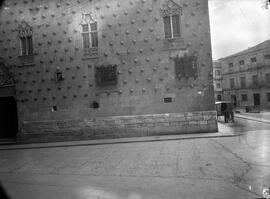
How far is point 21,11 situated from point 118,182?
48.8 feet

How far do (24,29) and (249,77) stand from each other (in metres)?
44.0

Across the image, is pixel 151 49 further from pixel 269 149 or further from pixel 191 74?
pixel 269 149

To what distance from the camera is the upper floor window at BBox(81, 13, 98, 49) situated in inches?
636

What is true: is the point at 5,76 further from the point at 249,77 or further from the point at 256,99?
the point at 249,77

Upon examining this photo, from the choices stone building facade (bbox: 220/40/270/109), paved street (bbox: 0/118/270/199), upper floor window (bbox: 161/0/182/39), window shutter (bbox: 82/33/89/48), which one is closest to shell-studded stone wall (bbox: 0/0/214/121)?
upper floor window (bbox: 161/0/182/39)

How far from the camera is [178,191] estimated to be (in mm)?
5629

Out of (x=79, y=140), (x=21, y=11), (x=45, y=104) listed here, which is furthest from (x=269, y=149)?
(x=21, y=11)

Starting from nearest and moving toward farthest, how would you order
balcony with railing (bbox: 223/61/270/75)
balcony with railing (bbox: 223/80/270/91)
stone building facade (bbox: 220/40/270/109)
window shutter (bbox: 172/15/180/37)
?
1. window shutter (bbox: 172/15/180/37)
2. balcony with railing (bbox: 223/61/270/75)
3. stone building facade (bbox: 220/40/270/109)
4. balcony with railing (bbox: 223/80/270/91)

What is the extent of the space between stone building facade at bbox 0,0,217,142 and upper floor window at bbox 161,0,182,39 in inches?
2.4

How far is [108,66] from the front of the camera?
630 inches

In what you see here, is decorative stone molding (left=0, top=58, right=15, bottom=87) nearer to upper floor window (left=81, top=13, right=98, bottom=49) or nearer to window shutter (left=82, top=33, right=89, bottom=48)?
window shutter (left=82, top=33, right=89, bottom=48)

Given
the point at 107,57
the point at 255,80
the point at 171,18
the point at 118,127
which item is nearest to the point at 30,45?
the point at 107,57

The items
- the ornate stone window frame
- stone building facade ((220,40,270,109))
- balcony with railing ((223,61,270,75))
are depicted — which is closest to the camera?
the ornate stone window frame

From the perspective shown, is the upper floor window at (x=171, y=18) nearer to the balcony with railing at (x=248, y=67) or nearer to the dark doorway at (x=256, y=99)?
the balcony with railing at (x=248, y=67)
